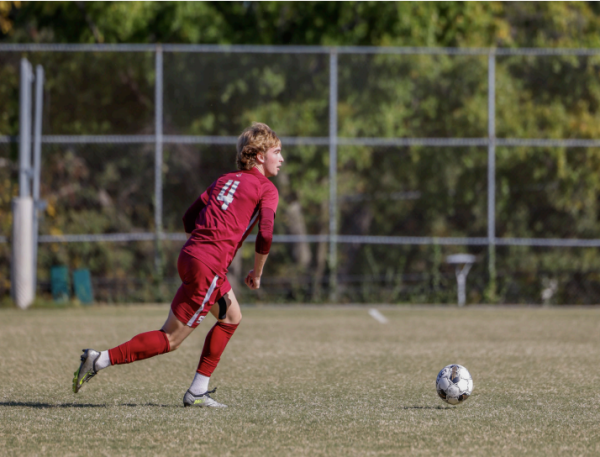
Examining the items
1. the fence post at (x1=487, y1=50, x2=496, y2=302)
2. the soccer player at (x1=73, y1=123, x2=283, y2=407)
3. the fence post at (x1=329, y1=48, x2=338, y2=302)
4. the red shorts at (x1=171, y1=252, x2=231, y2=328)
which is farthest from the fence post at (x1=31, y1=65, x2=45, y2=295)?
the red shorts at (x1=171, y1=252, x2=231, y2=328)

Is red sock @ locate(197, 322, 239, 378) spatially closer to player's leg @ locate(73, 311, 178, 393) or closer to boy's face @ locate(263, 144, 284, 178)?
player's leg @ locate(73, 311, 178, 393)

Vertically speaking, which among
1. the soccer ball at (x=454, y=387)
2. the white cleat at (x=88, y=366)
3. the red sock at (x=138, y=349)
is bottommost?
the soccer ball at (x=454, y=387)

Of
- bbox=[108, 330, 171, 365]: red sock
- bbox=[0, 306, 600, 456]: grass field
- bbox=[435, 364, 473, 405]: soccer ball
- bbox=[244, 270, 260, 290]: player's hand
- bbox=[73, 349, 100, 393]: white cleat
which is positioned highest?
bbox=[244, 270, 260, 290]: player's hand

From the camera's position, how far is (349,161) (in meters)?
14.3

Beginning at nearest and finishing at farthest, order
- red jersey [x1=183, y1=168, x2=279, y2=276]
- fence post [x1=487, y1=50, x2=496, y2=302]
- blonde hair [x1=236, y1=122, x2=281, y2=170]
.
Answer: red jersey [x1=183, y1=168, x2=279, y2=276] → blonde hair [x1=236, y1=122, x2=281, y2=170] → fence post [x1=487, y1=50, x2=496, y2=302]

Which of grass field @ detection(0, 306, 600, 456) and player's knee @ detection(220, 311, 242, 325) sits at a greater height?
player's knee @ detection(220, 311, 242, 325)

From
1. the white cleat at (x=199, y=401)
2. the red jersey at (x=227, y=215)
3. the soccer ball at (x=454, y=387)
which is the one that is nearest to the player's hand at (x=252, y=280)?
the red jersey at (x=227, y=215)

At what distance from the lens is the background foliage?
13.7 metres

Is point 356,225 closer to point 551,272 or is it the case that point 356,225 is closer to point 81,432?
point 551,272

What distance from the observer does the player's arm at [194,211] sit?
507cm

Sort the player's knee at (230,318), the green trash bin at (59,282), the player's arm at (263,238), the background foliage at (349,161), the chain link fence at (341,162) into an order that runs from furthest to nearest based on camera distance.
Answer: the background foliage at (349,161)
the chain link fence at (341,162)
the green trash bin at (59,282)
the player's knee at (230,318)
the player's arm at (263,238)

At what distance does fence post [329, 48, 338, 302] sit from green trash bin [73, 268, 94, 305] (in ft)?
12.0

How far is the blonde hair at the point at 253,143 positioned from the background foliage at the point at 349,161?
8.43 metres

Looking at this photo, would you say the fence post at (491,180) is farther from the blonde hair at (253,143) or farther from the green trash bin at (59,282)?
the blonde hair at (253,143)
